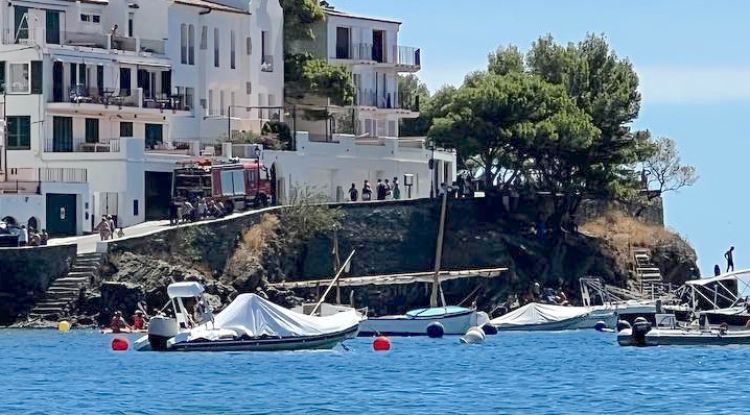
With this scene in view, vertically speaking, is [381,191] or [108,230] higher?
[381,191]

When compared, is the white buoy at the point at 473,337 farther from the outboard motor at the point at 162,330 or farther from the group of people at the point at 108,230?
the outboard motor at the point at 162,330

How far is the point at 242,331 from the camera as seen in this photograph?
9606 cm

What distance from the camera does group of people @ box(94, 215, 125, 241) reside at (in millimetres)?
119431

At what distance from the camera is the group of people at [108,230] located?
11943cm

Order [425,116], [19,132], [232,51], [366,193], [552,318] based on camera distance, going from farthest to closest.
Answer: [425,116], [232,51], [366,193], [19,132], [552,318]

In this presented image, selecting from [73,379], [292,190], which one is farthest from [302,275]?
[73,379]

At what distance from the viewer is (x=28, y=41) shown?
128875 mm

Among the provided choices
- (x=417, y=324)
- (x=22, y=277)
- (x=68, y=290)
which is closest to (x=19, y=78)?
(x=22, y=277)

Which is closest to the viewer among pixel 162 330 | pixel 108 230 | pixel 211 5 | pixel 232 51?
pixel 162 330

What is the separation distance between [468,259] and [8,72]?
85.6ft

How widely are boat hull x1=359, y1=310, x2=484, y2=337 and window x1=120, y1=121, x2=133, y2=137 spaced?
22823 millimetres

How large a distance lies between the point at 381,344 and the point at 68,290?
1755cm

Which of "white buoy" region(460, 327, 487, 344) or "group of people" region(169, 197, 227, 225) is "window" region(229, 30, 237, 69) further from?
"white buoy" region(460, 327, 487, 344)

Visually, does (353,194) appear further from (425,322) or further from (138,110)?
(425,322)
